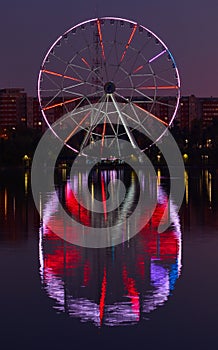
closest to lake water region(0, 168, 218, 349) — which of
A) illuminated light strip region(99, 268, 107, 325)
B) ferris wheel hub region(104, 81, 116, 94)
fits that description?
illuminated light strip region(99, 268, 107, 325)

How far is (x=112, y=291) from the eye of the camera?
12.0 meters

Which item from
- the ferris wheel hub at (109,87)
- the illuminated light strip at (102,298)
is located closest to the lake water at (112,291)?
the illuminated light strip at (102,298)

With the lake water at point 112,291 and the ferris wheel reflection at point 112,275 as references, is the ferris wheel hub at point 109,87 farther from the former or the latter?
the ferris wheel reflection at point 112,275

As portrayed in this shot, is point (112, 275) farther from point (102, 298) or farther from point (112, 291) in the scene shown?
point (102, 298)

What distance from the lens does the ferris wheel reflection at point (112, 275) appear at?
10.6 m

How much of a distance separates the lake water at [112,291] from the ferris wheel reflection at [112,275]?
14 mm

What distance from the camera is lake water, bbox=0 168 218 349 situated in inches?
366

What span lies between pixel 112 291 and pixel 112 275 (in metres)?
1.60

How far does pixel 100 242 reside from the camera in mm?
18484

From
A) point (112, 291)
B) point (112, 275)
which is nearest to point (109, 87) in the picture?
point (112, 275)

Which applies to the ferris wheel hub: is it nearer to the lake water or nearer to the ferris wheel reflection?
the lake water

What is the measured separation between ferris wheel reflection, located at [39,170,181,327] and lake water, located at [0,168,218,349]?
0.01 meters

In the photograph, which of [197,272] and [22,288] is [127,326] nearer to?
[22,288]

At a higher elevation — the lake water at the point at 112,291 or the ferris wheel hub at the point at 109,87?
the ferris wheel hub at the point at 109,87
